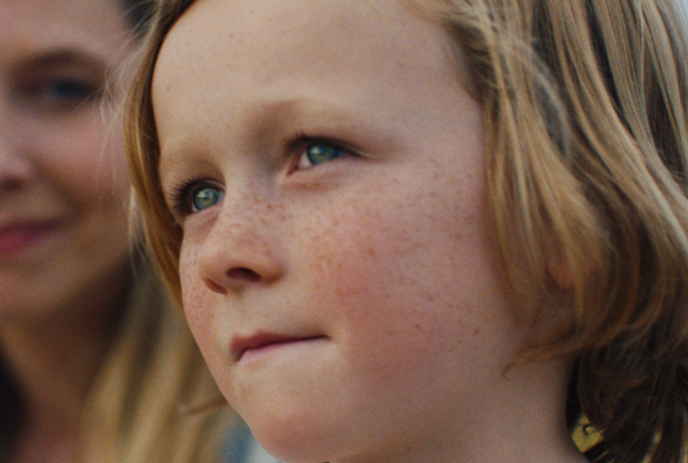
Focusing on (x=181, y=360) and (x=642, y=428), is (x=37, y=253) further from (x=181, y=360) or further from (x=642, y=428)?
(x=642, y=428)

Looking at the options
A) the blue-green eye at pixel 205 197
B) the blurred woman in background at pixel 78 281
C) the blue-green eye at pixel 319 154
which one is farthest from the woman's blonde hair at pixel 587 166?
the blurred woman in background at pixel 78 281

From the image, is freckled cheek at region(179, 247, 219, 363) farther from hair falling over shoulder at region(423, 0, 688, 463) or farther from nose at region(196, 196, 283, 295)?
hair falling over shoulder at region(423, 0, 688, 463)

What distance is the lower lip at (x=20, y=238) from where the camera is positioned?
3.23 ft

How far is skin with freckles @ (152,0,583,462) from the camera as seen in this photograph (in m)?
0.62

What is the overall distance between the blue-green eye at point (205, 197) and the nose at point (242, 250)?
0.38 feet

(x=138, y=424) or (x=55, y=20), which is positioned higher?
(x=55, y=20)

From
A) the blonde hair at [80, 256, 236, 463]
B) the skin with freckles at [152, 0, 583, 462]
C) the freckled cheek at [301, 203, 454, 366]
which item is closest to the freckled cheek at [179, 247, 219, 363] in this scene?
the skin with freckles at [152, 0, 583, 462]

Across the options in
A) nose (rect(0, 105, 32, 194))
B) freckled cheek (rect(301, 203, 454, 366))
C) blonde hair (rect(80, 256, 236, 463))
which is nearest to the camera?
freckled cheek (rect(301, 203, 454, 366))

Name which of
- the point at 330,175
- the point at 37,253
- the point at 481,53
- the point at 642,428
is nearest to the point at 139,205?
the point at 37,253

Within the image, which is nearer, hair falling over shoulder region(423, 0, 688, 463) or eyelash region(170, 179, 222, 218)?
hair falling over shoulder region(423, 0, 688, 463)

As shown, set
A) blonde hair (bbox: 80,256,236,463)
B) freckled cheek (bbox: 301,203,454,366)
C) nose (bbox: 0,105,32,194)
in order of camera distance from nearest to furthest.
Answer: freckled cheek (bbox: 301,203,454,366) < nose (bbox: 0,105,32,194) < blonde hair (bbox: 80,256,236,463)

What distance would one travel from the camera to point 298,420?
637 mm

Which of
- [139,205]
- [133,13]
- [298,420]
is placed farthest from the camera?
[133,13]

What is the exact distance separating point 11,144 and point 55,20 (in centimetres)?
18
